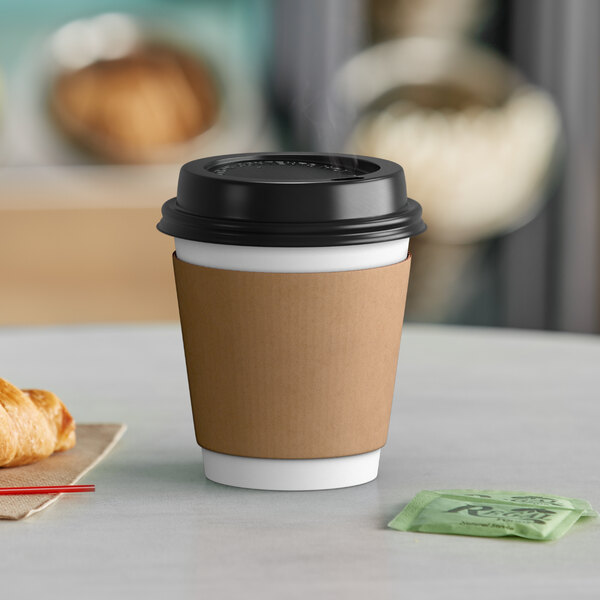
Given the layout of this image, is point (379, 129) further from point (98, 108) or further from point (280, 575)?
point (280, 575)

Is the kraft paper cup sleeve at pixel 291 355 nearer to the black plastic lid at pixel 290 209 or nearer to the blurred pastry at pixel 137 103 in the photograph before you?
the black plastic lid at pixel 290 209

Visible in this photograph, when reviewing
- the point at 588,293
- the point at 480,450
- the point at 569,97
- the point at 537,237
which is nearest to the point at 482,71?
the point at 569,97

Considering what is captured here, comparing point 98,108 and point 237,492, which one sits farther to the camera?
point 98,108

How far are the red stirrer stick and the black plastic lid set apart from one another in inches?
6.6

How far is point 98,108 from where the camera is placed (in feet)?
8.42

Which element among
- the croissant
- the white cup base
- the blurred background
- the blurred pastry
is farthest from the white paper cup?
the blurred pastry

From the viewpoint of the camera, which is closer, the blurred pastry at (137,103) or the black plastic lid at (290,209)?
the black plastic lid at (290,209)

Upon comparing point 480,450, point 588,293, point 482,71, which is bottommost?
point 588,293

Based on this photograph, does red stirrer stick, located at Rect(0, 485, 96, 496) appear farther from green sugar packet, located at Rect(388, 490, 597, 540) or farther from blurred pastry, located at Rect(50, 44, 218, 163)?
blurred pastry, located at Rect(50, 44, 218, 163)

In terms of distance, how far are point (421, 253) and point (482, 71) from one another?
0.46 meters

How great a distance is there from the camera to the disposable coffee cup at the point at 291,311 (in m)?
0.63

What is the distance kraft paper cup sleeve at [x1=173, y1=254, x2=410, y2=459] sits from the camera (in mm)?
651

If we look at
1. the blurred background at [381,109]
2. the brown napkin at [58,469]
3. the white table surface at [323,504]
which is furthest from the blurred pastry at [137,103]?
the brown napkin at [58,469]

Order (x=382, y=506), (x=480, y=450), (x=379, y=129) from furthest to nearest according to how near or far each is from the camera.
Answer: (x=379, y=129)
(x=480, y=450)
(x=382, y=506)
